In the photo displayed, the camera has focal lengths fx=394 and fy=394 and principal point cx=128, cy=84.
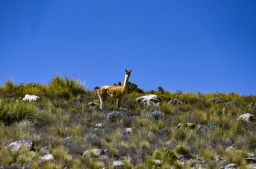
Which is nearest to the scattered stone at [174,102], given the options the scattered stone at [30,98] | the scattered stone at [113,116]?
the scattered stone at [113,116]

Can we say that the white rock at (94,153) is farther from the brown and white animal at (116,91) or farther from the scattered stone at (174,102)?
the scattered stone at (174,102)

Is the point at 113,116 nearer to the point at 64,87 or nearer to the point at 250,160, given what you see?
the point at 250,160

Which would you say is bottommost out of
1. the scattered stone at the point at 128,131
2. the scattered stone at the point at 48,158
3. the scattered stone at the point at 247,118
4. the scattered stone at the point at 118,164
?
the scattered stone at the point at 118,164

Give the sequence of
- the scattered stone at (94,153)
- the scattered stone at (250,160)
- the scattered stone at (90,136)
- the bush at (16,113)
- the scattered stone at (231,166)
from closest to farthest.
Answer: the scattered stone at (231,166) < the scattered stone at (250,160) < the scattered stone at (94,153) < the scattered stone at (90,136) < the bush at (16,113)

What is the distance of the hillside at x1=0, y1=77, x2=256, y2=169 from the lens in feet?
28.6

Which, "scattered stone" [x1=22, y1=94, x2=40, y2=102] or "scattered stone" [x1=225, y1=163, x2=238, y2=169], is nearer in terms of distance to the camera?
"scattered stone" [x1=225, y1=163, x2=238, y2=169]

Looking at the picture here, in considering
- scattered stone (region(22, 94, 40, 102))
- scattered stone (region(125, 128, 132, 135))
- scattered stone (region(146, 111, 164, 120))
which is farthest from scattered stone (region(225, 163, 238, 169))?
scattered stone (region(22, 94, 40, 102))

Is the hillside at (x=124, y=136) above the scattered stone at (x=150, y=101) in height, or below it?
below

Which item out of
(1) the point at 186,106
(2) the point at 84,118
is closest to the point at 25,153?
(2) the point at 84,118

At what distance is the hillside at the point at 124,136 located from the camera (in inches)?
343

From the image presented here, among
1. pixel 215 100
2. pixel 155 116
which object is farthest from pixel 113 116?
pixel 215 100

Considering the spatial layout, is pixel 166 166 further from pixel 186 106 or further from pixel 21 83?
pixel 21 83

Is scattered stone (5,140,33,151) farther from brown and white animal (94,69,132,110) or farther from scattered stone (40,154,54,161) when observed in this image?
brown and white animal (94,69,132,110)

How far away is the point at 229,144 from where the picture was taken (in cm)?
1052
